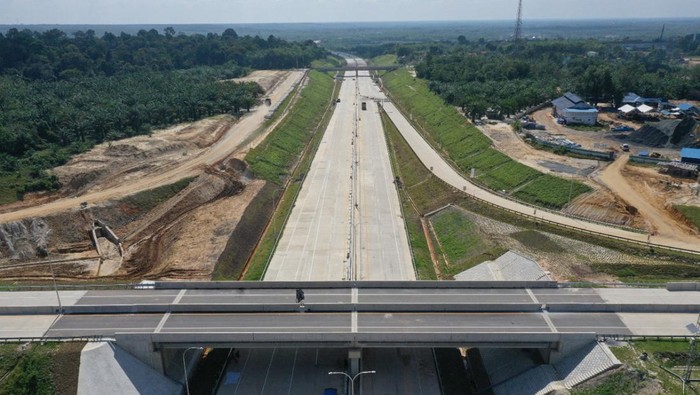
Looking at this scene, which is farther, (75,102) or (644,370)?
(75,102)

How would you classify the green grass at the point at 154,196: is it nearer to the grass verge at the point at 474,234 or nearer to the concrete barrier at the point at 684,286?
the grass verge at the point at 474,234

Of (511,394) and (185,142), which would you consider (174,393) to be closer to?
(511,394)

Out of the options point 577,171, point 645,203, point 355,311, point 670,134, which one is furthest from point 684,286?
point 670,134

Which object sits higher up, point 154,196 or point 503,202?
point 154,196

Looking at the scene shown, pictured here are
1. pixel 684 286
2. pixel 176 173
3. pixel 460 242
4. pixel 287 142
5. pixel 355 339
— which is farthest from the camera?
pixel 287 142

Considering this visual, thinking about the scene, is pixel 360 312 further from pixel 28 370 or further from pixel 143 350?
pixel 28 370

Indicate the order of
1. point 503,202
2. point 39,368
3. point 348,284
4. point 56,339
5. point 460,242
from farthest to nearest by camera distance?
point 503,202
point 460,242
point 348,284
point 56,339
point 39,368

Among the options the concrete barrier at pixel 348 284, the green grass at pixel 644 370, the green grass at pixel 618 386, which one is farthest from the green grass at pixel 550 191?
the green grass at pixel 618 386
